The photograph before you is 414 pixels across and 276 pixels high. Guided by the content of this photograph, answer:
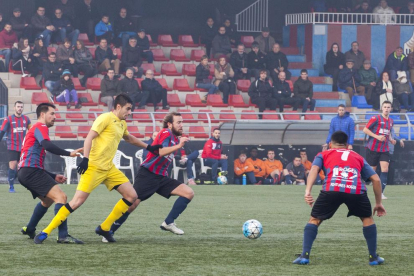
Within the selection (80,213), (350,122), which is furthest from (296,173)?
(80,213)

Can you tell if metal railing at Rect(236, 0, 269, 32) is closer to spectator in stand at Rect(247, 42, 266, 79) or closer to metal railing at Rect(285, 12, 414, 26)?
metal railing at Rect(285, 12, 414, 26)

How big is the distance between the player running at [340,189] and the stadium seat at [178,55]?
19194 mm

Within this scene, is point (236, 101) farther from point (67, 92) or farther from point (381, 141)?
point (381, 141)

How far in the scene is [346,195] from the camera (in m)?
6.84

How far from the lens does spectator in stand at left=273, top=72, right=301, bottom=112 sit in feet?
77.5

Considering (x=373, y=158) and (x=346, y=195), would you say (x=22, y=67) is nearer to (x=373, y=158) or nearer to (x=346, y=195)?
(x=373, y=158)

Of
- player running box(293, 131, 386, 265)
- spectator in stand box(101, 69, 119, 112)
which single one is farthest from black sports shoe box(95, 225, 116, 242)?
spectator in stand box(101, 69, 119, 112)

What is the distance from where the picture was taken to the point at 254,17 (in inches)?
1156

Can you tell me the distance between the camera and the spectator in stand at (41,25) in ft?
78.8

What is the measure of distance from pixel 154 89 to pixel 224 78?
2.46 meters

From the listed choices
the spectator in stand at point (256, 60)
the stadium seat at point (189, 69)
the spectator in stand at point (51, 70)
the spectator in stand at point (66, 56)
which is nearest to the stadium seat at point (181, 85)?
the stadium seat at point (189, 69)

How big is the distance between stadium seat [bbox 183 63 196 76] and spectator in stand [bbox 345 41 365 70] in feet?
15.9

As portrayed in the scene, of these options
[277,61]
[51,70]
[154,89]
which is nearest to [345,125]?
[154,89]

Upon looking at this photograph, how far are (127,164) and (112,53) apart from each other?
5.07m
